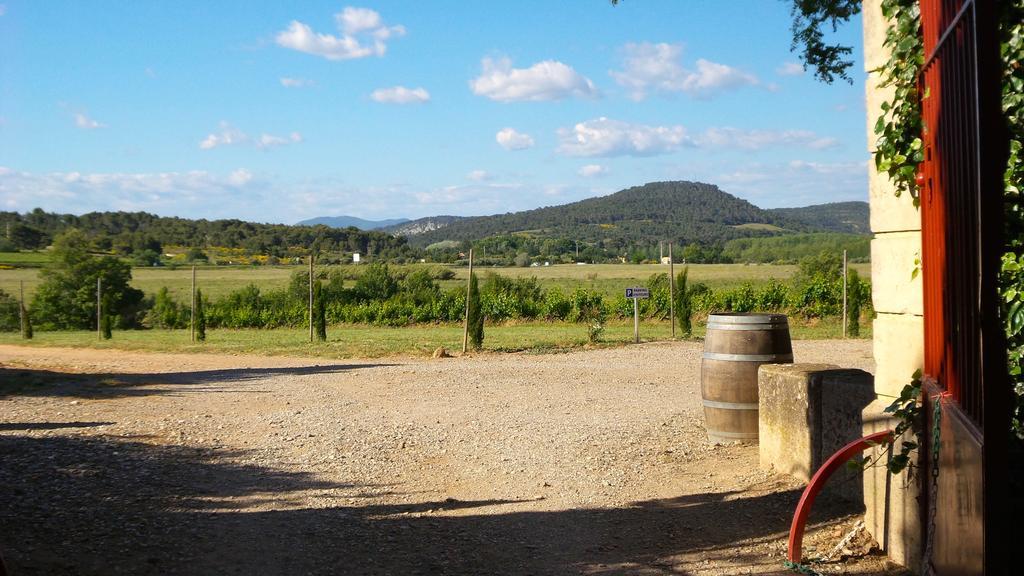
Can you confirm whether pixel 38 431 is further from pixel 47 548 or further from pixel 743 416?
pixel 743 416

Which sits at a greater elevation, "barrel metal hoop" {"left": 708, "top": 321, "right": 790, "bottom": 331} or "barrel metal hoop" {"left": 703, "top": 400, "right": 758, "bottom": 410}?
Result: "barrel metal hoop" {"left": 708, "top": 321, "right": 790, "bottom": 331}

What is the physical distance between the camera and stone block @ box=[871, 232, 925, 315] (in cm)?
393

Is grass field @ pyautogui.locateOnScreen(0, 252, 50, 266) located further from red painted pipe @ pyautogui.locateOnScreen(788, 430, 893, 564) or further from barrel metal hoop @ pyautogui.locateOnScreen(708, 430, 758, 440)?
red painted pipe @ pyautogui.locateOnScreen(788, 430, 893, 564)

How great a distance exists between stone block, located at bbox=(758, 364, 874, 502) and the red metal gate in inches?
64.9

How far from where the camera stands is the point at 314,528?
4953 millimetres

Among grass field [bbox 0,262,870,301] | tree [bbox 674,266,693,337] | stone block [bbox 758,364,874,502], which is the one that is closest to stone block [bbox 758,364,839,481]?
stone block [bbox 758,364,874,502]

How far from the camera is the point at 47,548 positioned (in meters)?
4.42

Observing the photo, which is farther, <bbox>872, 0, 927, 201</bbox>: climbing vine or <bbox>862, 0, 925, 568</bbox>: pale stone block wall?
<bbox>862, 0, 925, 568</bbox>: pale stone block wall

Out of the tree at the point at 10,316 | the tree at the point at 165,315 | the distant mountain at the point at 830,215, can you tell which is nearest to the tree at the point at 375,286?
the tree at the point at 165,315

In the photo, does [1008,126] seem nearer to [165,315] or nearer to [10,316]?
[165,315]

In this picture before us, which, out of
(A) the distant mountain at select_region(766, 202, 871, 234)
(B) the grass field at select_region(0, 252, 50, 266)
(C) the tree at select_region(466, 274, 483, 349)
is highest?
(A) the distant mountain at select_region(766, 202, 871, 234)

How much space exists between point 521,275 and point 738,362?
57.5 metres

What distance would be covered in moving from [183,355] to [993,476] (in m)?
17.8

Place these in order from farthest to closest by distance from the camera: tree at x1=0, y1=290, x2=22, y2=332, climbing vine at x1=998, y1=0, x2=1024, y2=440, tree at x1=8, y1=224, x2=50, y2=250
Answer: tree at x1=8, y1=224, x2=50, y2=250 < tree at x1=0, y1=290, x2=22, y2=332 < climbing vine at x1=998, y1=0, x2=1024, y2=440
